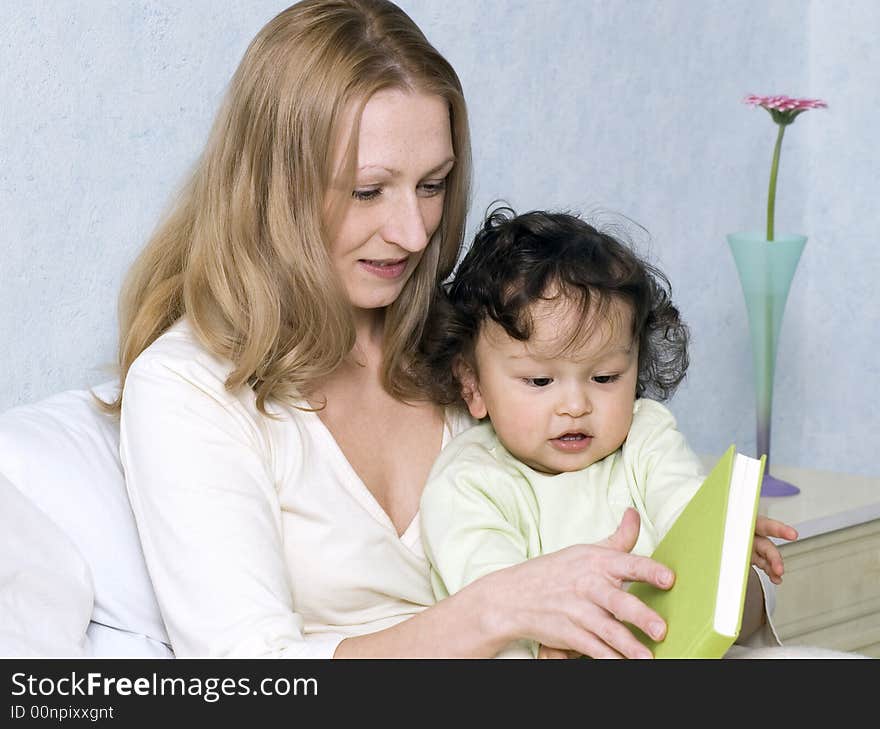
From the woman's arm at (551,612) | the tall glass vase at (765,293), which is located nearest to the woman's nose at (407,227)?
the woman's arm at (551,612)

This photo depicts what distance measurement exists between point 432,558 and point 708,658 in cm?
47

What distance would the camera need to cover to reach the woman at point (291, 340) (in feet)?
4.38

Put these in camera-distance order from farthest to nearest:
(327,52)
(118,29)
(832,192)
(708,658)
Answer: (832,192)
(118,29)
(327,52)
(708,658)

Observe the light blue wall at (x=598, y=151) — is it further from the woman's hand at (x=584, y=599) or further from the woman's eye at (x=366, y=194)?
the woman's hand at (x=584, y=599)

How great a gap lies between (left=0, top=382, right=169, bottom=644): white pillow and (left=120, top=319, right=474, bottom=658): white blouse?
100 mm

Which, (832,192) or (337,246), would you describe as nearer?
(337,246)

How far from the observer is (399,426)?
5.39 ft

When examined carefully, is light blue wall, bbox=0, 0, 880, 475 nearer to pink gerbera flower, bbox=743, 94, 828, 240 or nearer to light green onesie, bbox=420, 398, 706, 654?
pink gerbera flower, bbox=743, 94, 828, 240

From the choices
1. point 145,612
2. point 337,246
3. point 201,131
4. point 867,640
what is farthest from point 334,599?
point 867,640

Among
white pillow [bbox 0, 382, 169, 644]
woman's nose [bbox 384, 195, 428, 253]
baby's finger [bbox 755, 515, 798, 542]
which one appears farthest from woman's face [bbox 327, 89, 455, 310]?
baby's finger [bbox 755, 515, 798, 542]

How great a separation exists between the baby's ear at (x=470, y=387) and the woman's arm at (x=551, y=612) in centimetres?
40

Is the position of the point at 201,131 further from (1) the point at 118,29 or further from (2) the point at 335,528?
(2) the point at 335,528

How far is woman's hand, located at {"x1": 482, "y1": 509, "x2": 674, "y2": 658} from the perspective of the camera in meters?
1.15

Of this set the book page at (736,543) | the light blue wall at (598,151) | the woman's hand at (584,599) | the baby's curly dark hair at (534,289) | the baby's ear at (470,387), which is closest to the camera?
the book page at (736,543)
